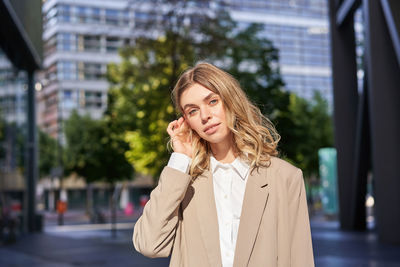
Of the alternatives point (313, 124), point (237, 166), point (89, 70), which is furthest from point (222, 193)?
point (89, 70)

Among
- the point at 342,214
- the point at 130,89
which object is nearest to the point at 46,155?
the point at 130,89

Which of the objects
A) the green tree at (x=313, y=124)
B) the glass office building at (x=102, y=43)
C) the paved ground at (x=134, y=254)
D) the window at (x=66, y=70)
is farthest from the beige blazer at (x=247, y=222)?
the window at (x=66, y=70)

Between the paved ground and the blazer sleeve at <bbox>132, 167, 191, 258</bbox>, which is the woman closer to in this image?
the blazer sleeve at <bbox>132, 167, 191, 258</bbox>

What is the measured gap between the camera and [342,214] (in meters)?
19.1

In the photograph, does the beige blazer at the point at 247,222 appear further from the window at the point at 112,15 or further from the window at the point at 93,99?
the window at the point at 112,15

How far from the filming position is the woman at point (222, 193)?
2324 millimetres

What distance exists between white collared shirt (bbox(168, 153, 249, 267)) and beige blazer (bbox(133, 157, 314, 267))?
1.7 inches

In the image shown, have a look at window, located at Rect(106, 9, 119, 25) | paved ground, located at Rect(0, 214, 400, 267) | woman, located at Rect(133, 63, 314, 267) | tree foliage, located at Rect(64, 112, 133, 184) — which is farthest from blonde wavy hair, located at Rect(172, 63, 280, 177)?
window, located at Rect(106, 9, 119, 25)

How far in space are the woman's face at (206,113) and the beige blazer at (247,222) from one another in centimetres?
20

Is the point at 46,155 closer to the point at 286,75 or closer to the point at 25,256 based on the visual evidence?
the point at 25,256

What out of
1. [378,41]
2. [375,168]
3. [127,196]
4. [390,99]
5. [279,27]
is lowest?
[127,196]

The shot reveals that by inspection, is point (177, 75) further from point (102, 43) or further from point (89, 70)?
point (102, 43)

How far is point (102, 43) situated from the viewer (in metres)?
69.2

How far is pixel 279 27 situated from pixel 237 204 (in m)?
94.5
